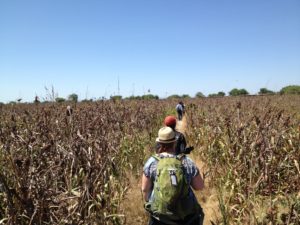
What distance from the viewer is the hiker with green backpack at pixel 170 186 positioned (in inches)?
108

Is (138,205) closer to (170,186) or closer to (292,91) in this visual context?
(170,186)

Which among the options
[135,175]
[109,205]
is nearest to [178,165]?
[109,205]

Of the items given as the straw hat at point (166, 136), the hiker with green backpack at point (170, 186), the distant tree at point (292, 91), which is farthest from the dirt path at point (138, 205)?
the distant tree at point (292, 91)

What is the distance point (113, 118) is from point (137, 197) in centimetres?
408

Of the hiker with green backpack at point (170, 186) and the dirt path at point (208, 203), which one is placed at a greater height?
the hiker with green backpack at point (170, 186)

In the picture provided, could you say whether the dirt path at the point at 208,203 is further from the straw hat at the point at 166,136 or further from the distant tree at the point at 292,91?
the distant tree at the point at 292,91

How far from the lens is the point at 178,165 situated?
282 cm

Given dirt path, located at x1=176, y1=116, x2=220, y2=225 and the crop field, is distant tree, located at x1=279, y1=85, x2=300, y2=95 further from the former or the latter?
dirt path, located at x1=176, y1=116, x2=220, y2=225

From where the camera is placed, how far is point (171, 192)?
2.73m

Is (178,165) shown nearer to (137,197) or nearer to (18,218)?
(18,218)

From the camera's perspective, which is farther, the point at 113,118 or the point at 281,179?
the point at 113,118

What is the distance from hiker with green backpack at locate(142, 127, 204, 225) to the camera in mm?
2752

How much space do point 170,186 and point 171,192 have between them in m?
0.06

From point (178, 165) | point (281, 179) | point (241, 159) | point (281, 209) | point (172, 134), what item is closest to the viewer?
point (178, 165)
